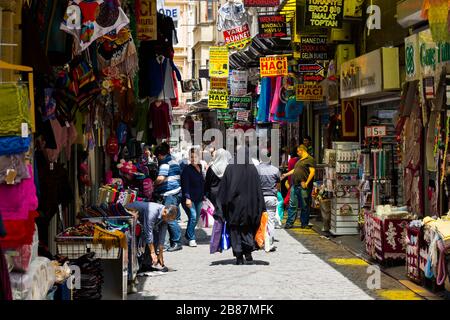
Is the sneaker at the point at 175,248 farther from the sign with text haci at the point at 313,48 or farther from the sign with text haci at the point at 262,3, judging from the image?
the sign with text haci at the point at 262,3

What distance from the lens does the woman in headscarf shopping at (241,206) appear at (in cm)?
1366

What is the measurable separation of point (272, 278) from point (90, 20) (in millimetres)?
5362

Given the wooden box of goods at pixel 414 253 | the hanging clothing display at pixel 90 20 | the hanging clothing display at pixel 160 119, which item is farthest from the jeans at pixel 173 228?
the hanging clothing display at pixel 90 20

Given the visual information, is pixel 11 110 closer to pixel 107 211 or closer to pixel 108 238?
pixel 108 238

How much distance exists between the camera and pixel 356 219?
59.2 feet

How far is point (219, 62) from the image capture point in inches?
1503

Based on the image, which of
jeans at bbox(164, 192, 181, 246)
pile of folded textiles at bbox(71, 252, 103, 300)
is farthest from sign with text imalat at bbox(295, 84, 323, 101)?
pile of folded textiles at bbox(71, 252, 103, 300)

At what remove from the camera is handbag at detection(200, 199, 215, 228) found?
19745 millimetres

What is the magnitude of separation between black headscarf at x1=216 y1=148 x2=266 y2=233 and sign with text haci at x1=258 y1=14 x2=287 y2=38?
11050 mm

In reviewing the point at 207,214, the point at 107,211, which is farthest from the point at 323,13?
the point at 107,211

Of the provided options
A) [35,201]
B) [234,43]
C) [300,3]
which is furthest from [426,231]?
[234,43]

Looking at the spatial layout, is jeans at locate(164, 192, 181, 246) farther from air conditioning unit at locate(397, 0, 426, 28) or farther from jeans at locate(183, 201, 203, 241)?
air conditioning unit at locate(397, 0, 426, 28)

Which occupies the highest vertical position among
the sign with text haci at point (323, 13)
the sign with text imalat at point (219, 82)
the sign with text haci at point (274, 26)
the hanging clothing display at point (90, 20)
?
the sign with text haci at point (274, 26)

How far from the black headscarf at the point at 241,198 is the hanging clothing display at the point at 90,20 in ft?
17.5
